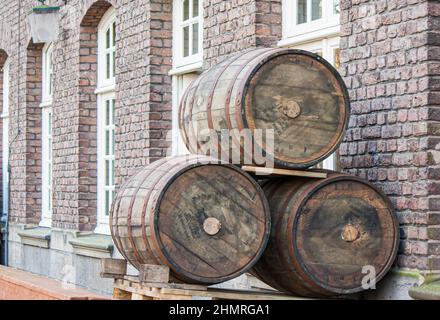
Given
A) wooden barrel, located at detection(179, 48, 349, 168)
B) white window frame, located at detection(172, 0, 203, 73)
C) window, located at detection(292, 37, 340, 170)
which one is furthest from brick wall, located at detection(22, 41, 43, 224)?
wooden barrel, located at detection(179, 48, 349, 168)

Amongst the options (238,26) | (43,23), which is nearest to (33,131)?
(43,23)

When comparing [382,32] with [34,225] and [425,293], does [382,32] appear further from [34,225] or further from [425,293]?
[34,225]

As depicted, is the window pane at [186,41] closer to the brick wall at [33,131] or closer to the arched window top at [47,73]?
the arched window top at [47,73]

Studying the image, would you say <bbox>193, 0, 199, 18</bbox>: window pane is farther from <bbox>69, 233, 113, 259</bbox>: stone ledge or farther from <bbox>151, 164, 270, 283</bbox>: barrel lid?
<bbox>151, 164, 270, 283</bbox>: barrel lid

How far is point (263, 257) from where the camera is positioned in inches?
251

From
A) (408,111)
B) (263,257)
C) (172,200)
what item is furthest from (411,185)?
(172,200)

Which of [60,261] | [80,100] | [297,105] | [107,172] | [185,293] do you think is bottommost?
[60,261]

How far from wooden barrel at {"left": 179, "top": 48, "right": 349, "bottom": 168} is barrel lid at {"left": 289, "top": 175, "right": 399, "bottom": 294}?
0.77ft

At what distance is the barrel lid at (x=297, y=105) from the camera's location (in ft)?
20.0

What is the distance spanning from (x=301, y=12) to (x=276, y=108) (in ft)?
5.75

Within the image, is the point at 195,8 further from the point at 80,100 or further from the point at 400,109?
the point at 400,109

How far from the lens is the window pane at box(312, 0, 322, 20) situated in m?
7.42

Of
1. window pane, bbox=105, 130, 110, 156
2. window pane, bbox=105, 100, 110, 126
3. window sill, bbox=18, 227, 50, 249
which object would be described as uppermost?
window pane, bbox=105, 100, 110, 126

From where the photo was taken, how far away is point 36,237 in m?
12.8
